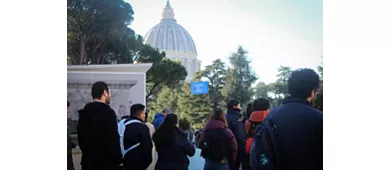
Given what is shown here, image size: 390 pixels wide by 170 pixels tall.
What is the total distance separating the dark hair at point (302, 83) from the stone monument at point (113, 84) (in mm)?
2237

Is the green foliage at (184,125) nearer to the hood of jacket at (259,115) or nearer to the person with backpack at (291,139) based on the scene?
the hood of jacket at (259,115)

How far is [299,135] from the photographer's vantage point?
257 centimetres

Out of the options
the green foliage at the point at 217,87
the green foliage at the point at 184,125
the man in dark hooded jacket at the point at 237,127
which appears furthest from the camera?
the green foliage at the point at 217,87

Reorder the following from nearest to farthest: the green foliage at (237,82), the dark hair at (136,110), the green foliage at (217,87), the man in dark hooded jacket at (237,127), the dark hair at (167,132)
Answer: the dark hair at (136,110), the dark hair at (167,132), the man in dark hooded jacket at (237,127), the green foliage at (237,82), the green foliage at (217,87)

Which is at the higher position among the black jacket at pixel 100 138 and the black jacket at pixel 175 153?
the black jacket at pixel 100 138

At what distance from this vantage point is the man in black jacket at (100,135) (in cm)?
317

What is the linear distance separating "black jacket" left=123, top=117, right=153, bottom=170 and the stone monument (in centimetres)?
80

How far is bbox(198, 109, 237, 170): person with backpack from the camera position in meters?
4.43

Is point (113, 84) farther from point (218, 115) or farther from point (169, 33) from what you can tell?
point (218, 115)

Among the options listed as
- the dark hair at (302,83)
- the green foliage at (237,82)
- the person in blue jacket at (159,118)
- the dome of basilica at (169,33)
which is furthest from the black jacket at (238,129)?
the green foliage at (237,82)

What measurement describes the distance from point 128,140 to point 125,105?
164cm
